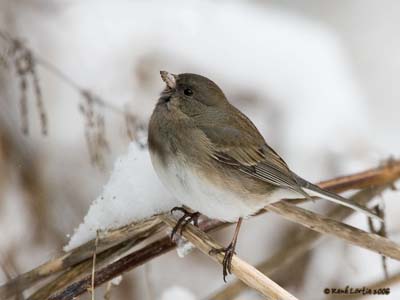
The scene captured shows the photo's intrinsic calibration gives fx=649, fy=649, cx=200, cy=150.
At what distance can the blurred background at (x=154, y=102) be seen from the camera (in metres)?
2.97

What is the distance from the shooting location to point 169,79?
240 centimetres

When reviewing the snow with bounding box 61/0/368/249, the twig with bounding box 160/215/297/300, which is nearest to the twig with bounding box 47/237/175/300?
the twig with bounding box 160/215/297/300

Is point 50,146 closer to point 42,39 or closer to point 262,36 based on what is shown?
point 42,39

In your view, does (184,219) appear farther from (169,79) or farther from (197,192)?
(169,79)

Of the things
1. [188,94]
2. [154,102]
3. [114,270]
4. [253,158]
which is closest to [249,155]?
[253,158]

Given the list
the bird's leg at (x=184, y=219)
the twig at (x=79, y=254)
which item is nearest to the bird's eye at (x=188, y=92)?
the bird's leg at (x=184, y=219)

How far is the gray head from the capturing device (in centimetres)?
243

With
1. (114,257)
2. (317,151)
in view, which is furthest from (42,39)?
(114,257)

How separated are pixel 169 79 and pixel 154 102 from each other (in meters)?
1.23

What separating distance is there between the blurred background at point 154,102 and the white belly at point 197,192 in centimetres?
41

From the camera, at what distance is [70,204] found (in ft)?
10.1

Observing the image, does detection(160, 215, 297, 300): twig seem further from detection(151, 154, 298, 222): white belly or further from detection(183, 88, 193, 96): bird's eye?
detection(183, 88, 193, 96): bird's eye

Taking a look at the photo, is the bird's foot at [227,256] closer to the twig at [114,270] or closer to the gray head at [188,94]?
the twig at [114,270]

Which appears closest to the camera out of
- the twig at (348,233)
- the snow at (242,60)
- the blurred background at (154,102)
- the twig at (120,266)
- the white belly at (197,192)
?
the twig at (120,266)
